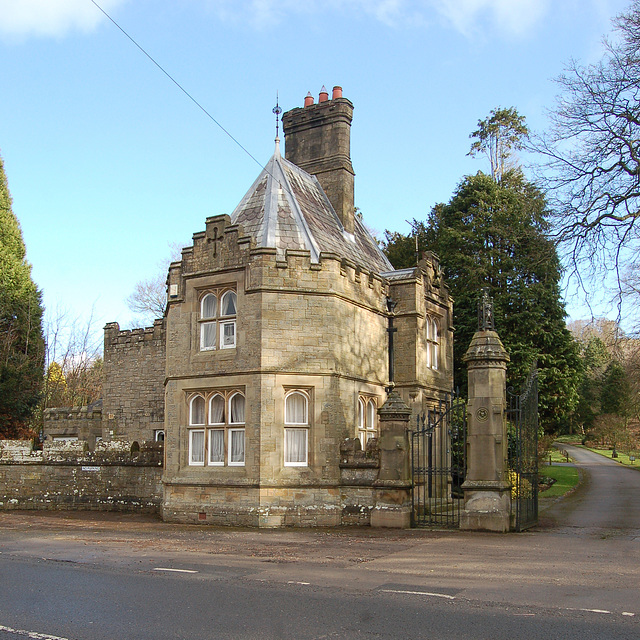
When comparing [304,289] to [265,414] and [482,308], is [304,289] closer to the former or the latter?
[265,414]

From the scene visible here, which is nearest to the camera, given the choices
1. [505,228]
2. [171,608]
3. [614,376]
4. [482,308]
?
[171,608]

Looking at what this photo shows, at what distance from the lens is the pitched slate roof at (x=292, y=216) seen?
17.9 meters

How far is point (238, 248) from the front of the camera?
17016mm

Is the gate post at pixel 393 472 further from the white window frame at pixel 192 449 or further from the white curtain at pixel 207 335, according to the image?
the white curtain at pixel 207 335

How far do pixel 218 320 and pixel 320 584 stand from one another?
9.54 meters

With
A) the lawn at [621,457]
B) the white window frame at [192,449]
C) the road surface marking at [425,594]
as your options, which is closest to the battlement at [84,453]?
the white window frame at [192,449]

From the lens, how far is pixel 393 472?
15.1 metres

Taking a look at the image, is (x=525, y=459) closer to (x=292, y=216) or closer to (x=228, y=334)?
(x=228, y=334)

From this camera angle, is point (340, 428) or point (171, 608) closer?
point (171, 608)

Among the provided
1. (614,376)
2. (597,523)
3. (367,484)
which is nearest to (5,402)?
(367,484)

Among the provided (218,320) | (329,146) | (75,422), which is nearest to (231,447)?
(218,320)

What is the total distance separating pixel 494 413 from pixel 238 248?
711 centimetres

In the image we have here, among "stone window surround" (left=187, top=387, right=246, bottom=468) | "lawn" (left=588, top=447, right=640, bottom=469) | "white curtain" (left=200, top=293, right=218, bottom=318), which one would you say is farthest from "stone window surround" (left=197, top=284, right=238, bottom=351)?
"lawn" (left=588, top=447, right=640, bottom=469)

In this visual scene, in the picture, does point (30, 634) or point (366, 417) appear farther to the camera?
point (366, 417)
